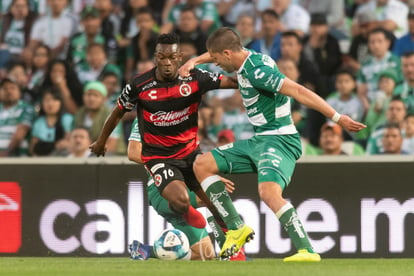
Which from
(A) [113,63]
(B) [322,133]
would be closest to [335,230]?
(B) [322,133]

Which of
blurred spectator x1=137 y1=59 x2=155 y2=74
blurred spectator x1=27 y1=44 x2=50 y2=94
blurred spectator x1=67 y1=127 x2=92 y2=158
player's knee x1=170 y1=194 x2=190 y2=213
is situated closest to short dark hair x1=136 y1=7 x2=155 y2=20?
blurred spectator x1=137 y1=59 x2=155 y2=74

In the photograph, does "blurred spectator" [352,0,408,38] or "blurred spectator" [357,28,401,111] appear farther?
"blurred spectator" [352,0,408,38]

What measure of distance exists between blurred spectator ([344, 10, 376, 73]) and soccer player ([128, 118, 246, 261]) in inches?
174

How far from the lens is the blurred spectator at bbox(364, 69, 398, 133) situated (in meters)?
14.1

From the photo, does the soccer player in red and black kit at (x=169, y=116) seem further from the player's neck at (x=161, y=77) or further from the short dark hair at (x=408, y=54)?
the short dark hair at (x=408, y=54)

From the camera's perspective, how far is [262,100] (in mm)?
10016

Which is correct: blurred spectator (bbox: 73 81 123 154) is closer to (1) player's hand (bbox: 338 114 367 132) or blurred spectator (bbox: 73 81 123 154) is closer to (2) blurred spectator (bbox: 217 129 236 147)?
(2) blurred spectator (bbox: 217 129 236 147)

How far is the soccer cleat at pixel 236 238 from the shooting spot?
9891 millimetres

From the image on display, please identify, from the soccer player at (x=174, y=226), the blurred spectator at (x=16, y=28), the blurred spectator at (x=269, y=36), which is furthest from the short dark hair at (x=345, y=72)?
the blurred spectator at (x=16, y=28)

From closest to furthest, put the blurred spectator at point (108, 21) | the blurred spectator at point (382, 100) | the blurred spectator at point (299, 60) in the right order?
1. the blurred spectator at point (382, 100)
2. the blurred spectator at point (299, 60)
3. the blurred spectator at point (108, 21)

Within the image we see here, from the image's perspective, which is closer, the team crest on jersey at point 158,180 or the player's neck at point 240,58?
the player's neck at point 240,58

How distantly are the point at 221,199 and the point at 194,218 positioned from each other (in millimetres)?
942

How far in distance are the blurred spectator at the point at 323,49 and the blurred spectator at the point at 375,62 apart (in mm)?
500

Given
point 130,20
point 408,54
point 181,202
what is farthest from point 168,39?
point 130,20
